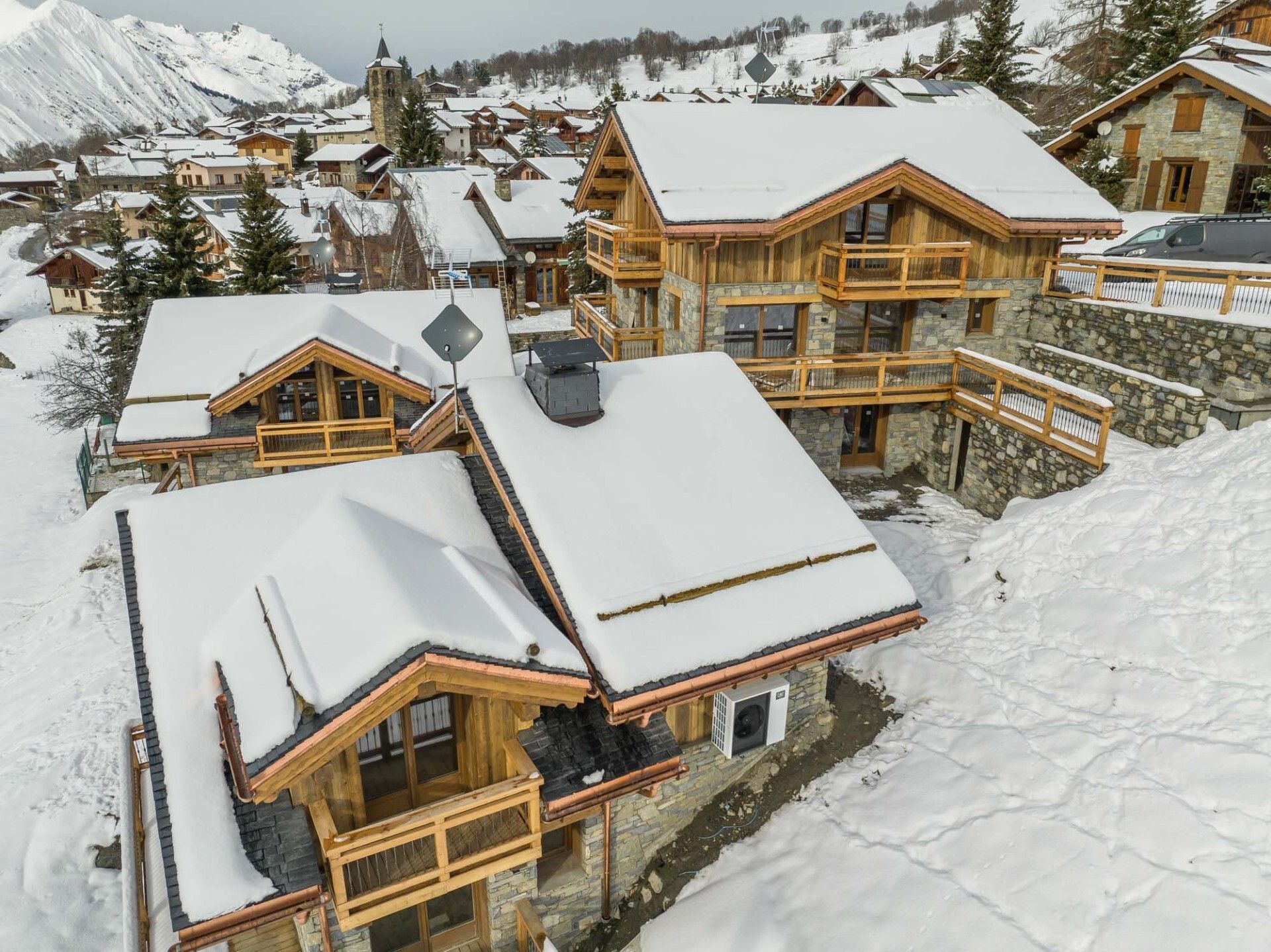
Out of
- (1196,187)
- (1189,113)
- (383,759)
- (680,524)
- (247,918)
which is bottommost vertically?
(247,918)

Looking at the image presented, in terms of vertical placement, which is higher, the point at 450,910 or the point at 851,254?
the point at 851,254

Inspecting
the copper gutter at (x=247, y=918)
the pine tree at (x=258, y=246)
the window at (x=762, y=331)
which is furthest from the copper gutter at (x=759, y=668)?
the pine tree at (x=258, y=246)

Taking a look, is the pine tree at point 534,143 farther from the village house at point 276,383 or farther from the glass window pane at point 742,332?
the glass window pane at point 742,332

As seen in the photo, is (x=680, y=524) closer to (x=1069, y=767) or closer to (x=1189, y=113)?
(x=1069, y=767)

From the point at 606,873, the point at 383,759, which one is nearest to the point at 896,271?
the point at 606,873

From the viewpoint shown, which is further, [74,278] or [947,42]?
[947,42]

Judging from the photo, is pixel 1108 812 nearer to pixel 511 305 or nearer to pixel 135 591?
pixel 135 591

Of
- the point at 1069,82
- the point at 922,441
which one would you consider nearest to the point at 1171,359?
the point at 922,441
